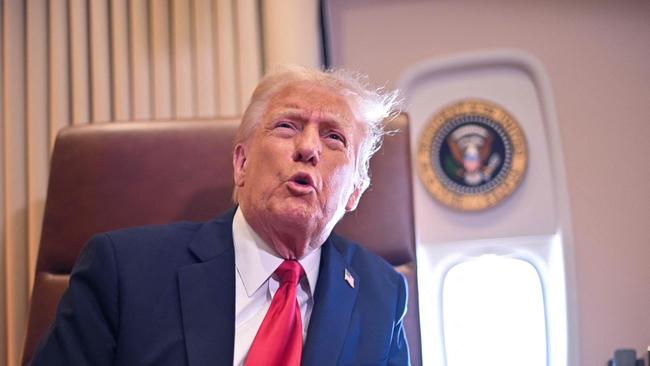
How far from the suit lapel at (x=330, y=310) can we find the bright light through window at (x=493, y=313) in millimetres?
1192

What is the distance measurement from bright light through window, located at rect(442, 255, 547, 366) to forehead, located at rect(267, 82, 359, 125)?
1.30m

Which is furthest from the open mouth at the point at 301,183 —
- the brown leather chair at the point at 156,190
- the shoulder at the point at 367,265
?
the brown leather chair at the point at 156,190

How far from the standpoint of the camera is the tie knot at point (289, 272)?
1.55 m

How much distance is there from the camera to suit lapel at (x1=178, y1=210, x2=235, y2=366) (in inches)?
54.9

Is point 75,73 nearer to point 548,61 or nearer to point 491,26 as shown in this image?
point 491,26

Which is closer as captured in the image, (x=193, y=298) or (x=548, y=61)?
(x=193, y=298)

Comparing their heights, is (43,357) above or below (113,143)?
below

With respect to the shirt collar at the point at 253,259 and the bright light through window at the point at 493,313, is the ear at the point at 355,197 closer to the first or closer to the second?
the shirt collar at the point at 253,259

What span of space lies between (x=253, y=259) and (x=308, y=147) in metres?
0.27

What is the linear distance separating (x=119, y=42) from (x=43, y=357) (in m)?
1.42

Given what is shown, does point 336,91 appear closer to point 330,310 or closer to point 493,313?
point 330,310

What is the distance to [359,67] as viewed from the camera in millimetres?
2873

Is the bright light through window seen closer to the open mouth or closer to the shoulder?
the shoulder

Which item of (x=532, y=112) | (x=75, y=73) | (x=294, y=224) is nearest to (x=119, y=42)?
(x=75, y=73)
